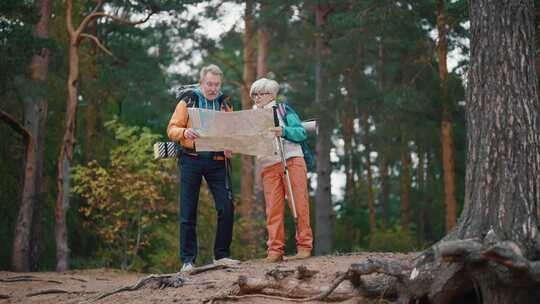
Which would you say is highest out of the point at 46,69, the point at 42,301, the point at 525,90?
the point at 46,69

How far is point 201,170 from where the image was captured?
27.7 ft

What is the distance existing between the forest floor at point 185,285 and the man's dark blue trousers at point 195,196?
1.75 ft

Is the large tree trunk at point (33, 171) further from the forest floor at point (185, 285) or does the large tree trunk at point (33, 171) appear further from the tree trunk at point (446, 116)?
the tree trunk at point (446, 116)

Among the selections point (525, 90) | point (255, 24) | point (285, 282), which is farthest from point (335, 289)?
point (255, 24)

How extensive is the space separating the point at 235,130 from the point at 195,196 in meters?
0.92

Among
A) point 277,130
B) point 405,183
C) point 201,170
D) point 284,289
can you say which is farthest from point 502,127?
point 405,183

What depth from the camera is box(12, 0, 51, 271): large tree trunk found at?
44.8ft

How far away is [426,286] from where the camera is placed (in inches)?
246

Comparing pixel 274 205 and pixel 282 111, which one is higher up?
pixel 282 111

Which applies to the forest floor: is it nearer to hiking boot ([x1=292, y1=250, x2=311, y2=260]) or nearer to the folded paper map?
hiking boot ([x1=292, y1=250, x2=311, y2=260])

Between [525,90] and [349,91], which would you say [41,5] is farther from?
[525,90]

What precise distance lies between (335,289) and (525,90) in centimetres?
232

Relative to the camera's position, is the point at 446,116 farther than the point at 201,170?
Yes

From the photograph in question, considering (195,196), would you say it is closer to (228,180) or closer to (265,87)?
(228,180)
